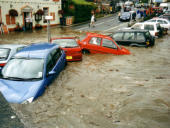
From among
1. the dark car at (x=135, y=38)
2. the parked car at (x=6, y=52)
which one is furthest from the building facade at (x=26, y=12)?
the parked car at (x=6, y=52)

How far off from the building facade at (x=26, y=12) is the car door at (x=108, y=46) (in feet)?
49.0

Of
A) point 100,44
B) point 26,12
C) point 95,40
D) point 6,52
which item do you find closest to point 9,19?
point 26,12

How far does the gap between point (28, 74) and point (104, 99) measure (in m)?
2.63

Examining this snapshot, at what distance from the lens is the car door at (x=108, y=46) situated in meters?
12.4

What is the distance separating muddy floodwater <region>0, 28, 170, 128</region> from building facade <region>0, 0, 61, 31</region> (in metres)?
16.5

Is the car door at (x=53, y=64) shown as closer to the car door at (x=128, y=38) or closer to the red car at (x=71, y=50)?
the red car at (x=71, y=50)

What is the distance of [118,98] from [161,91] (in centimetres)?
179

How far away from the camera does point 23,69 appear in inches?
274

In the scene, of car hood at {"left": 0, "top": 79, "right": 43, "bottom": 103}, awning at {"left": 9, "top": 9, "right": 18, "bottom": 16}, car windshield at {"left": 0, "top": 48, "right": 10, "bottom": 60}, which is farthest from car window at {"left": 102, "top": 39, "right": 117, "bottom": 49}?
awning at {"left": 9, "top": 9, "right": 18, "bottom": 16}

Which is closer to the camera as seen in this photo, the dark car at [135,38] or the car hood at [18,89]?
the car hood at [18,89]

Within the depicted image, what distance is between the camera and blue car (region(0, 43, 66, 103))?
20.0 ft

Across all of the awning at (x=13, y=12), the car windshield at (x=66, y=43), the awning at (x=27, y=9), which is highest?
the awning at (x=27, y=9)

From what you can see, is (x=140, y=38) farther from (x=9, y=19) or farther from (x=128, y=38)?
(x=9, y=19)

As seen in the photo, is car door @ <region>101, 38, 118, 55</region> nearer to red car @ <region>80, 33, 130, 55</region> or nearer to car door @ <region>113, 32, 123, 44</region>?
red car @ <region>80, 33, 130, 55</region>
